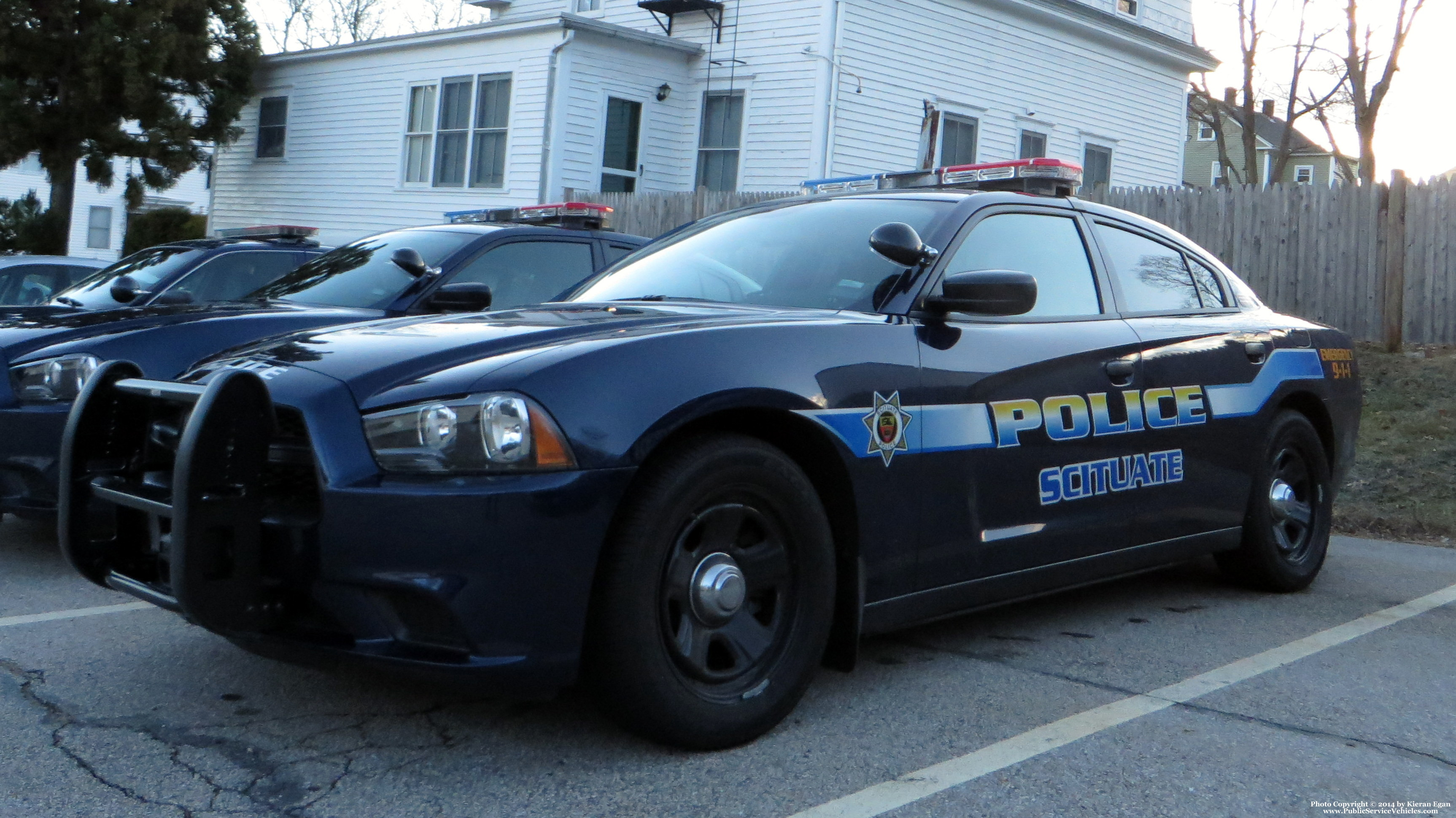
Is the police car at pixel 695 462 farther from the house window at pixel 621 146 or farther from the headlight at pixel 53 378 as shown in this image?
the house window at pixel 621 146

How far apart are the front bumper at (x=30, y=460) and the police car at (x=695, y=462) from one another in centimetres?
179

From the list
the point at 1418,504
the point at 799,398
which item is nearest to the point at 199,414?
the point at 799,398

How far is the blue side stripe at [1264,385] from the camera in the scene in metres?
5.07

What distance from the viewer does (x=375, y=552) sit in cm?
295

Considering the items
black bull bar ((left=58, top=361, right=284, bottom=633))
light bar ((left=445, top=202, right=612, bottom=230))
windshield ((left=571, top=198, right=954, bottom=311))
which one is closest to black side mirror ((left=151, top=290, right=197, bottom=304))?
light bar ((left=445, top=202, right=612, bottom=230))

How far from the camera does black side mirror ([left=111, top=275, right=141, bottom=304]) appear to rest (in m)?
7.06

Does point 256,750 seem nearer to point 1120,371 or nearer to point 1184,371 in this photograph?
point 1120,371

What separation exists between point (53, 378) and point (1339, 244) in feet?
39.8

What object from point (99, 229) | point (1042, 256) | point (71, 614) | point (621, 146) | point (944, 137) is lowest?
point (71, 614)

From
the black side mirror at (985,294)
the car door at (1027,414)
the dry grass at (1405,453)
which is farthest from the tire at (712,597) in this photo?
the dry grass at (1405,453)

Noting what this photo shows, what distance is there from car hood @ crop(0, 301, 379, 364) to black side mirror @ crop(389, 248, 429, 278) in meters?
0.28

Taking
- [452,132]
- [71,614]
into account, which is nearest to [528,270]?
[71,614]

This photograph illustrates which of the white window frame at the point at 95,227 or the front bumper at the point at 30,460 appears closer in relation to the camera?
the front bumper at the point at 30,460

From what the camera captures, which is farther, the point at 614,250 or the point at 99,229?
the point at 99,229
